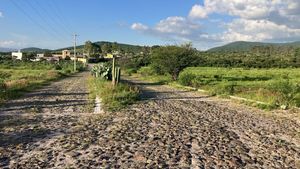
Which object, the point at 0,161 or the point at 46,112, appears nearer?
the point at 0,161

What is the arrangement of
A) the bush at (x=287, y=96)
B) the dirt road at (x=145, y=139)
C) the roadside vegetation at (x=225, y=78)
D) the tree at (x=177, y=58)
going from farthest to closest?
the tree at (x=177, y=58), the roadside vegetation at (x=225, y=78), the bush at (x=287, y=96), the dirt road at (x=145, y=139)

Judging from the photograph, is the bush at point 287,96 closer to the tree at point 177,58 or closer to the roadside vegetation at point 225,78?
the roadside vegetation at point 225,78

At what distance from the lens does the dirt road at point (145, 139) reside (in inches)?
304

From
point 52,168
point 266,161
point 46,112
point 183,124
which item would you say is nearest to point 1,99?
point 46,112

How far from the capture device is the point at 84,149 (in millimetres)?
8562

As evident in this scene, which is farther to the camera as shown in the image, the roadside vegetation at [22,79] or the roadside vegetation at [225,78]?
the roadside vegetation at [22,79]

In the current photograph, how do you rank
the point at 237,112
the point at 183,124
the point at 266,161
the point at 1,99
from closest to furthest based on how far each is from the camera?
the point at 266,161
the point at 183,124
the point at 237,112
the point at 1,99

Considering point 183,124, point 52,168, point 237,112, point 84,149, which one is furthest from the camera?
point 237,112

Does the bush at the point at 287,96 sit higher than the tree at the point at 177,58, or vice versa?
the tree at the point at 177,58

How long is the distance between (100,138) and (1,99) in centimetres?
1046

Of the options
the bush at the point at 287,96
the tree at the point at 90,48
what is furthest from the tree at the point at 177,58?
the tree at the point at 90,48

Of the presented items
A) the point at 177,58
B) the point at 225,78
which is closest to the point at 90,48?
the point at 225,78

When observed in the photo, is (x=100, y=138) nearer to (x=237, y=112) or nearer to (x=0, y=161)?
(x=0, y=161)

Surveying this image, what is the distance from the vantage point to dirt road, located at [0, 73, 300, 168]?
25.3 feet
